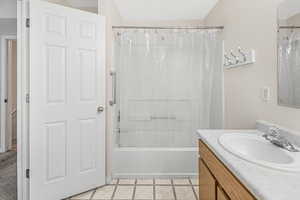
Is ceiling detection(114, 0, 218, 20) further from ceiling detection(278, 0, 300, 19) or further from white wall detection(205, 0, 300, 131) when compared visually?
ceiling detection(278, 0, 300, 19)

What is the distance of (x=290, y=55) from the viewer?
124 cm

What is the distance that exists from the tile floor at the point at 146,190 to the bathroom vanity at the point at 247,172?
718mm

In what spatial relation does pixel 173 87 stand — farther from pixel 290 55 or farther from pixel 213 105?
pixel 290 55

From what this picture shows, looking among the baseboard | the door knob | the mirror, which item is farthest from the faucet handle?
the door knob

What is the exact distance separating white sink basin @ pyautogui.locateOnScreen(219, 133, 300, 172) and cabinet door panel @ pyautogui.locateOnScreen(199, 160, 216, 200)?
257 mm

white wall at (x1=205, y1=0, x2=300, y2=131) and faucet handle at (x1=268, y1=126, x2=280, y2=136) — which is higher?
white wall at (x1=205, y1=0, x2=300, y2=131)

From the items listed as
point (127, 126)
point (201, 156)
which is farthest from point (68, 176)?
point (201, 156)

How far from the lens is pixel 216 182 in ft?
3.59

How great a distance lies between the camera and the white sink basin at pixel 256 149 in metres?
0.97

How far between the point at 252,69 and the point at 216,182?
114 centimetres

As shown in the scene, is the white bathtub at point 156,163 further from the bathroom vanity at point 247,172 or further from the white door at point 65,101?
the bathroom vanity at point 247,172

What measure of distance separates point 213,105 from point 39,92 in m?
2.07

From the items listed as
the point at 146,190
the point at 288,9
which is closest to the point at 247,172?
the point at 288,9

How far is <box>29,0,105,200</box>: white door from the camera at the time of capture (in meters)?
1.78
